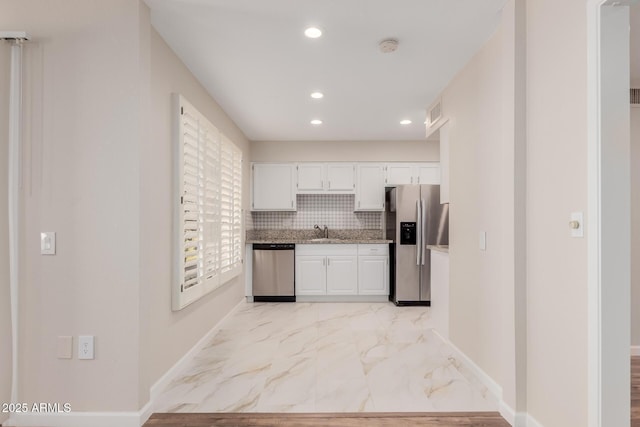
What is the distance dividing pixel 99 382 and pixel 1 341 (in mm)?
545

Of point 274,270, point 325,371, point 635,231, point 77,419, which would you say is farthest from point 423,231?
point 77,419

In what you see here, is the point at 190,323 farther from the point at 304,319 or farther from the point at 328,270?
the point at 328,270

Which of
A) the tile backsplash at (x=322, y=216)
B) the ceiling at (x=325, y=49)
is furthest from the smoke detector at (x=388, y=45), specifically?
the tile backsplash at (x=322, y=216)

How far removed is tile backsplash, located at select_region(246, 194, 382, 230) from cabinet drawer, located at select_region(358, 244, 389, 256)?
0.66m

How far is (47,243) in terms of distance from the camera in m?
2.13

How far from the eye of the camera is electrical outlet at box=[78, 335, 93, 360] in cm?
212

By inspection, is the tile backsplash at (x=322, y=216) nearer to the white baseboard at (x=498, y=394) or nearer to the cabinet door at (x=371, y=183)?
the cabinet door at (x=371, y=183)

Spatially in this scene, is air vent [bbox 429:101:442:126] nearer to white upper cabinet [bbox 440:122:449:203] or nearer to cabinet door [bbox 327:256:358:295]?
white upper cabinet [bbox 440:122:449:203]

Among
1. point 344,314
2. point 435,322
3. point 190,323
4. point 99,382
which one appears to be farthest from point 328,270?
point 99,382

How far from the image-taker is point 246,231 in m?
5.73

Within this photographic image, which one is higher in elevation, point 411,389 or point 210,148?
point 210,148

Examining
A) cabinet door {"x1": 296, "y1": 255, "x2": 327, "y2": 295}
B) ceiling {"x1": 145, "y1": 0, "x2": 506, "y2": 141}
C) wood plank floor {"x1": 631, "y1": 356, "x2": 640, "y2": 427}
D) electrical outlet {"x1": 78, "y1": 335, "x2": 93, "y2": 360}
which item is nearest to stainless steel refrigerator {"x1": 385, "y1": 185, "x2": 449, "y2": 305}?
cabinet door {"x1": 296, "y1": 255, "x2": 327, "y2": 295}

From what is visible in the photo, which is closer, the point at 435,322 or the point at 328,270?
the point at 435,322

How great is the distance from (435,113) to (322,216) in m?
2.76
